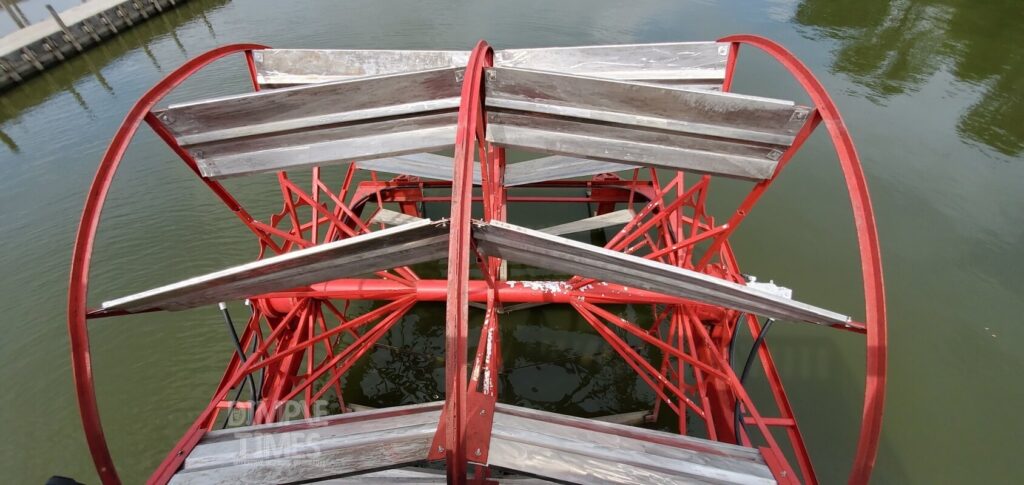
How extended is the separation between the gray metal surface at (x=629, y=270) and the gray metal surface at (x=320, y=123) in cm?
130

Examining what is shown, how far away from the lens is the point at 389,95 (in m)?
4.23

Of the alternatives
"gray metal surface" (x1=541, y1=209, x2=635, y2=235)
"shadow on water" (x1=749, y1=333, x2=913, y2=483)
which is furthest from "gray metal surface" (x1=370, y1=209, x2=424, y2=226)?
"shadow on water" (x1=749, y1=333, x2=913, y2=483)

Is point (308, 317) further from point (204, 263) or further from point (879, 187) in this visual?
point (879, 187)

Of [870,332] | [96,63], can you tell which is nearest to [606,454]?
[870,332]

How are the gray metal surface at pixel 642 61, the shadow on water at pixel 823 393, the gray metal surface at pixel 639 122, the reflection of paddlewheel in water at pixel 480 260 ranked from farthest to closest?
the shadow on water at pixel 823 393
the gray metal surface at pixel 642 61
the gray metal surface at pixel 639 122
the reflection of paddlewheel in water at pixel 480 260

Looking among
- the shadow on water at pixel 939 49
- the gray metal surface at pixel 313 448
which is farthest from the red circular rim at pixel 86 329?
the shadow on water at pixel 939 49

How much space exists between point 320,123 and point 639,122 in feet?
10.4

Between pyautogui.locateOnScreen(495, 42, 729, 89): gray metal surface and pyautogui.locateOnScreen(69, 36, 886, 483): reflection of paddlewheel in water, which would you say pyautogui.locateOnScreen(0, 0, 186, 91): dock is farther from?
pyautogui.locateOnScreen(495, 42, 729, 89): gray metal surface

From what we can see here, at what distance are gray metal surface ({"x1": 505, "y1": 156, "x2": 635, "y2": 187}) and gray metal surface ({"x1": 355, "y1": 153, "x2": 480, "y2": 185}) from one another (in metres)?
0.63

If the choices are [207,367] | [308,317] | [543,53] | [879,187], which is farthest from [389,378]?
[879,187]

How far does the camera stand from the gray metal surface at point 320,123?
13.6 feet

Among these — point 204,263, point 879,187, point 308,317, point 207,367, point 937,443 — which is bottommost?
point 937,443

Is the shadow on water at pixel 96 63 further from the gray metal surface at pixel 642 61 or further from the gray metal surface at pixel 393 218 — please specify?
the gray metal surface at pixel 642 61

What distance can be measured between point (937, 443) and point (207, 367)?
37.2 ft
